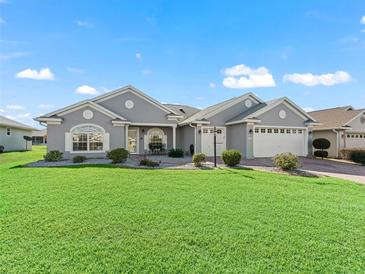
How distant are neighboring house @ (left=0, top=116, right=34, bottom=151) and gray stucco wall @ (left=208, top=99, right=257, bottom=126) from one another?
78.2ft

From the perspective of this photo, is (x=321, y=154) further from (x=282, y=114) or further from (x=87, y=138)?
(x=87, y=138)

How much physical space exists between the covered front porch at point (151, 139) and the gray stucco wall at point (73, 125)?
2.71 metres

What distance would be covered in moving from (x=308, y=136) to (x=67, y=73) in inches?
770

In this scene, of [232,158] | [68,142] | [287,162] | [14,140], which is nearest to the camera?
[287,162]

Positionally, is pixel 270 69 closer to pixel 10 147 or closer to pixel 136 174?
pixel 136 174

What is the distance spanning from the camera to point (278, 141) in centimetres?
2048

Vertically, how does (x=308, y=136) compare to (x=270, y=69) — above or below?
below

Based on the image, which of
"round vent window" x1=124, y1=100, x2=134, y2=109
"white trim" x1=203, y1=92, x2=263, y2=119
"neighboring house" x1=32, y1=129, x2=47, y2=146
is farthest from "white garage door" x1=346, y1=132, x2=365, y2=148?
"neighboring house" x1=32, y1=129, x2=47, y2=146

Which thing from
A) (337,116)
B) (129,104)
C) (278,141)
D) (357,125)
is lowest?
(278,141)

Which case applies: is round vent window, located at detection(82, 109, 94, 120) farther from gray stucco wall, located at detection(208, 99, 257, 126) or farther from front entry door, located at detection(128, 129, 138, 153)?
gray stucco wall, located at detection(208, 99, 257, 126)

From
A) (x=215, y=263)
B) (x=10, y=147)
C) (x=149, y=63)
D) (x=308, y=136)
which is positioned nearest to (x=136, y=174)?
(x=215, y=263)

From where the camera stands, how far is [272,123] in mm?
20203

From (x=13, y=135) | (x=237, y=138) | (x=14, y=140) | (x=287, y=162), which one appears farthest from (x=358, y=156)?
(x=14, y=140)

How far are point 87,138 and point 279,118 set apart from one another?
15027 millimetres
